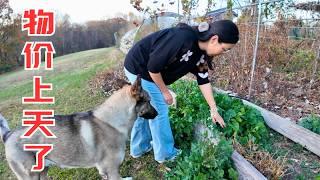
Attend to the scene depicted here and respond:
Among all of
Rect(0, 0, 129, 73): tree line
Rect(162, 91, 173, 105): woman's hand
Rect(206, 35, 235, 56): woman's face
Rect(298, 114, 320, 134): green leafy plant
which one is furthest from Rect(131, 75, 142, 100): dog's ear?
Rect(0, 0, 129, 73): tree line

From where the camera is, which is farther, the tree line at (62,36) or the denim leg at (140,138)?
the tree line at (62,36)

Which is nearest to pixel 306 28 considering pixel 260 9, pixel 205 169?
pixel 260 9

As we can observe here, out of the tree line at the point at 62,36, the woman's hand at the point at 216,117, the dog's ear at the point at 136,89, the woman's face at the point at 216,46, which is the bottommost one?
the woman's hand at the point at 216,117

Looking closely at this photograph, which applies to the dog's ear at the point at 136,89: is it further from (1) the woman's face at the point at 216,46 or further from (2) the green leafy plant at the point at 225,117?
(2) the green leafy plant at the point at 225,117

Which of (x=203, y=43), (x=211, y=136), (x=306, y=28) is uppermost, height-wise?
(x=306, y=28)

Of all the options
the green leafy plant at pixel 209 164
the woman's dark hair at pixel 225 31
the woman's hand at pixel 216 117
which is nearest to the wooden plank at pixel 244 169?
the green leafy plant at pixel 209 164

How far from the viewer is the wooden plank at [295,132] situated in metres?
3.19

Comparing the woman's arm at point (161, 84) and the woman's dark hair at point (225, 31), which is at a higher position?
the woman's dark hair at point (225, 31)

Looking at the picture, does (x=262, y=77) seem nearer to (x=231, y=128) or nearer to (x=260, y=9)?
(x=260, y=9)

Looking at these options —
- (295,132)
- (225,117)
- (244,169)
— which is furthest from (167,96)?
(295,132)

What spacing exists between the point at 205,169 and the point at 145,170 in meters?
1.06

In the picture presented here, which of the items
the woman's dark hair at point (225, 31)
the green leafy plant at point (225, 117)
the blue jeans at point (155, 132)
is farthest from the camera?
the green leafy plant at point (225, 117)

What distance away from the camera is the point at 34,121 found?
290 centimetres

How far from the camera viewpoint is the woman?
2.53m
